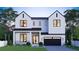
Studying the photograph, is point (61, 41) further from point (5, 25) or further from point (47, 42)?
point (5, 25)

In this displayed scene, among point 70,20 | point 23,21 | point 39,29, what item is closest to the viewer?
point 70,20

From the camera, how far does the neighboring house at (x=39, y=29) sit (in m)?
17.0

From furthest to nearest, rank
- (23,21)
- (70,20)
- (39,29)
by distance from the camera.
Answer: (23,21), (39,29), (70,20)

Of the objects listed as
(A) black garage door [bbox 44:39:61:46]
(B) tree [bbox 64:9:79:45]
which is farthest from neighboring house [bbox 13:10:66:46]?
(B) tree [bbox 64:9:79:45]

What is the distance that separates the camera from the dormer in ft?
55.8

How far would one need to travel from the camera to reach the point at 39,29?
56.1 ft

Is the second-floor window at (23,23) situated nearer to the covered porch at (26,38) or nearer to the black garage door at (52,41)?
the covered porch at (26,38)

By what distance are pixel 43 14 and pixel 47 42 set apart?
89cm

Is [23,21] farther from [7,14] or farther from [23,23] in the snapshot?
[7,14]

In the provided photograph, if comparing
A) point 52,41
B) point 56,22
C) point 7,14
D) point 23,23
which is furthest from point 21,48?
point 56,22

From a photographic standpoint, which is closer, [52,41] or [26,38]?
[26,38]

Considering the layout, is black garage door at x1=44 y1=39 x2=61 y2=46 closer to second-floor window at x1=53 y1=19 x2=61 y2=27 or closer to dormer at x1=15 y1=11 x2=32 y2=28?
second-floor window at x1=53 y1=19 x2=61 y2=27

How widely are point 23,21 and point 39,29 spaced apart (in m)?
0.56

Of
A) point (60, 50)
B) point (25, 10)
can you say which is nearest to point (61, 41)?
point (60, 50)
